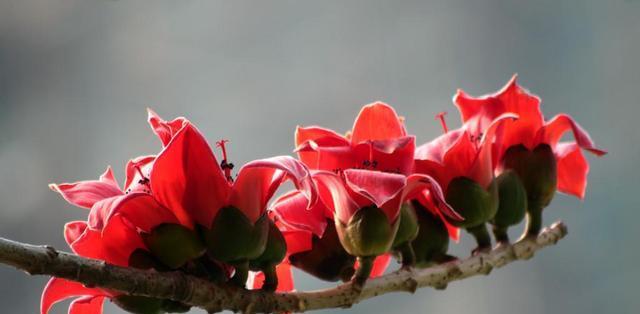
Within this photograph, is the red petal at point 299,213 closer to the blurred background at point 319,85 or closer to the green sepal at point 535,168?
the green sepal at point 535,168

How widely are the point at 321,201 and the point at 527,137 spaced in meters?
0.20

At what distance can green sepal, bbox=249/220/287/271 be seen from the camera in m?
0.55

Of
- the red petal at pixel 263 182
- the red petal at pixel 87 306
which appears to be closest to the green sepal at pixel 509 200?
the red petal at pixel 263 182

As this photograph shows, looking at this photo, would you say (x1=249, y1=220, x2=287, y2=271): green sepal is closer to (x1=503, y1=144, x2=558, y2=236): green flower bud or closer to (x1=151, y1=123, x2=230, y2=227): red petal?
(x1=151, y1=123, x2=230, y2=227): red petal

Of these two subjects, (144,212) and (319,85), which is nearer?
(144,212)

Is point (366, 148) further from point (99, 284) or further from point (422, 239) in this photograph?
point (99, 284)

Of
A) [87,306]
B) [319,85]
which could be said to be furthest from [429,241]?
[319,85]

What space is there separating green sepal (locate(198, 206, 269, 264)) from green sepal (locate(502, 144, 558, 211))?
26 centimetres

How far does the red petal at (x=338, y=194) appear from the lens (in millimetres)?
564

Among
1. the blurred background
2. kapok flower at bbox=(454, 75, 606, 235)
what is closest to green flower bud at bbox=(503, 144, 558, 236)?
kapok flower at bbox=(454, 75, 606, 235)

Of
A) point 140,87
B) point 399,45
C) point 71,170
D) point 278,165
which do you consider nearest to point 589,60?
point 399,45

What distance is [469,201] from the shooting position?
645mm

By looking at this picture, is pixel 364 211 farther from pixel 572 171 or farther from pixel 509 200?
pixel 572 171

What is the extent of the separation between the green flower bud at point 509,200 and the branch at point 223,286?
0.02 m
